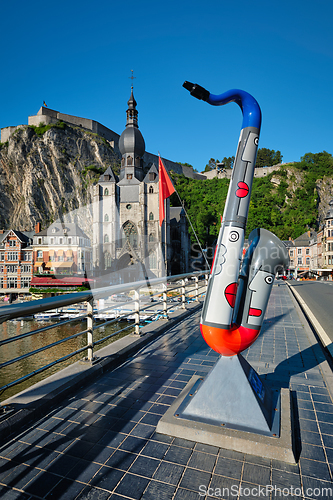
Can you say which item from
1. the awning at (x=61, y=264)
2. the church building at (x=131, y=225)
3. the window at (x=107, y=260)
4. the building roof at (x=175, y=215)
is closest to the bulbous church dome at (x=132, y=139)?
the church building at (x=131, y=225)

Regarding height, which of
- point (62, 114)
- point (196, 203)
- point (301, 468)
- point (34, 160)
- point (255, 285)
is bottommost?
point (301, 468)

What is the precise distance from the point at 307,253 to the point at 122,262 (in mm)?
34954

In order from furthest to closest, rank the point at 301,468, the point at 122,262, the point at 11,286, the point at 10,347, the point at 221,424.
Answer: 1. the point at 122,262
2. the point at 11,286
3. the point at 10,347
4. the point at 221,424
5. the point at 301,468

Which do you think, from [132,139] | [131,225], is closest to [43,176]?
[132,139]

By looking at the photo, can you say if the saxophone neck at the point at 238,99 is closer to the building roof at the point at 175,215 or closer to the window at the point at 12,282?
the window at the point at 12,282

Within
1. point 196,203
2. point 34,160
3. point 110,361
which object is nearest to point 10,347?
point 110,361

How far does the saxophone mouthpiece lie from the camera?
2.73 meters

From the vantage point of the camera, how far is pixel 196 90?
2.76 m

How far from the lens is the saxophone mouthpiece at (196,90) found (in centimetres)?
273

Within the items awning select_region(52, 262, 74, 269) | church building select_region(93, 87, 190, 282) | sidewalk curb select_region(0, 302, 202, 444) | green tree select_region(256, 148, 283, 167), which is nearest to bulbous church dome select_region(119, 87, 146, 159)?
church building select_region(93, 87, 190, 282)

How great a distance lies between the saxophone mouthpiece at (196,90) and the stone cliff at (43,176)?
59517 millimetres

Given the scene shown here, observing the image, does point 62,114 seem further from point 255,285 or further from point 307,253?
point 255,285

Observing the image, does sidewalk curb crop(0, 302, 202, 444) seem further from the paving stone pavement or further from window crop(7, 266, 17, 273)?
window crop(7, 266, 17, 273)

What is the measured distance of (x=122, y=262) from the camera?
47219 millimetres
